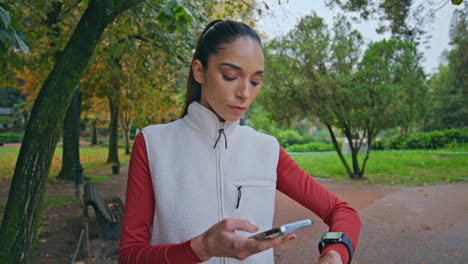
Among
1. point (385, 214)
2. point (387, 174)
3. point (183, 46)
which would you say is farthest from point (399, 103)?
point (183, 46)

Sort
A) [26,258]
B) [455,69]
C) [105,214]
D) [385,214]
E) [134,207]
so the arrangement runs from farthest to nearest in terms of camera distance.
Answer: [455,69] < [385,214] < [105,214] < [26,258] < [134,207]

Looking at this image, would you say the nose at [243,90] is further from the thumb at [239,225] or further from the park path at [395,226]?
the park path at [395,226]

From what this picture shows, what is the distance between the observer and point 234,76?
154 centimetres

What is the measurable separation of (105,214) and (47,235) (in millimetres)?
1673

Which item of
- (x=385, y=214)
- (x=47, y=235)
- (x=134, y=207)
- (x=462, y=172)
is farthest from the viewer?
(x=462, y=172)

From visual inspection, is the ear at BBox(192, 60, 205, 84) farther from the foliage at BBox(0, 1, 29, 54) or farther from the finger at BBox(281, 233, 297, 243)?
the foliage at BBox(0, 1, 29, 54)

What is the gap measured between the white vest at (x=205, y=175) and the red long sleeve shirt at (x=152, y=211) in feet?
0.15

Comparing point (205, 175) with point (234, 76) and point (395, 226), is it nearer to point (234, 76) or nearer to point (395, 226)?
point (234, 76)

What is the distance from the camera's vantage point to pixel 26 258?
3633 millimetres

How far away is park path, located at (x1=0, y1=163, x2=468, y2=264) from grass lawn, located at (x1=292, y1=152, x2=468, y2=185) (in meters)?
1.23

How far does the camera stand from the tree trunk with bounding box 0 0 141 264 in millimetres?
3539

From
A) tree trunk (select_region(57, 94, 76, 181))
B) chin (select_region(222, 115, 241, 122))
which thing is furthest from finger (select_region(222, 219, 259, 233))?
tree trunk (select_region(57, 94, 76, 181))

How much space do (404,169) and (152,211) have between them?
1448 cm

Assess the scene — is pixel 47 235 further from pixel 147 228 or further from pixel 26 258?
pixel 147 228
